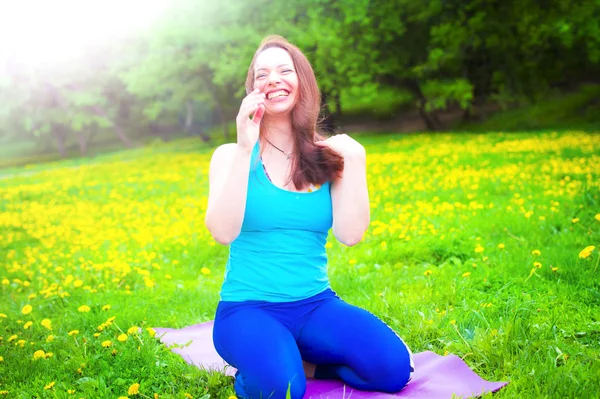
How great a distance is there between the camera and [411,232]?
5602mm

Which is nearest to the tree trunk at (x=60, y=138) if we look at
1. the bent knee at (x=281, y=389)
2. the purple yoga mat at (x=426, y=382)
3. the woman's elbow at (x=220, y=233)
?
the purple yoga mat at (x=426, y=382)

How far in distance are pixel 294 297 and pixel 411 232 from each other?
301 cm

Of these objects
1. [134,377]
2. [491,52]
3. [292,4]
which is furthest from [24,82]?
[134,377]

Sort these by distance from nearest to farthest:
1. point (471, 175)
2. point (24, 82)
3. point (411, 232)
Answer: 1. point (411, 232)
2. point (471, 175)
3. point (24, 82)

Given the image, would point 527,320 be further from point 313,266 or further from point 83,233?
point 83,233

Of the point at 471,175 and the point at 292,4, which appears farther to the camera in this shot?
the point at 292,4

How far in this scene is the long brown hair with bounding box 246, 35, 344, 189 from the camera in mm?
2865

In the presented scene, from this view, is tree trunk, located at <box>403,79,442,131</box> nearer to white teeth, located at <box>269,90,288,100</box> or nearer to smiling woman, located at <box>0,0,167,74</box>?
smiling woman, located at <box>0,0,167,74</box>

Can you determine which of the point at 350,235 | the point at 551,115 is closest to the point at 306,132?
the point at 350,235

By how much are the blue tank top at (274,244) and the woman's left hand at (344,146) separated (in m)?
0.24

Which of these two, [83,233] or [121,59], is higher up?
[121,59]

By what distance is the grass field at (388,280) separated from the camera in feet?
9.66

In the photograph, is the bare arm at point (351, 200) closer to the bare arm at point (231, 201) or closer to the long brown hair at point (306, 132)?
the long brown hair at point (306, 132)

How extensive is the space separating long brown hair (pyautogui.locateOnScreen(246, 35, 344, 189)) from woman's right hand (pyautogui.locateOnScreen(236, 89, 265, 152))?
276mm
